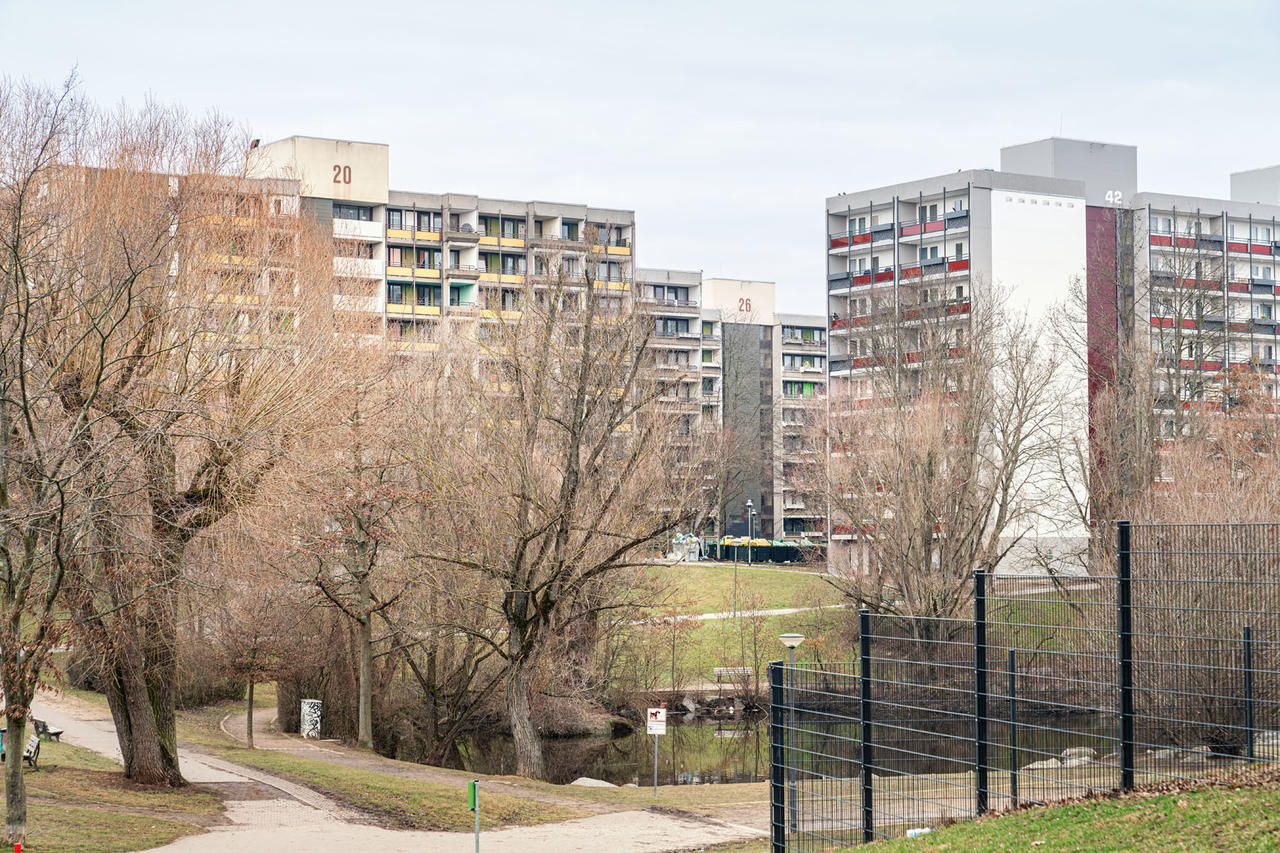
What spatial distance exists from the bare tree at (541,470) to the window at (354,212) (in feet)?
189

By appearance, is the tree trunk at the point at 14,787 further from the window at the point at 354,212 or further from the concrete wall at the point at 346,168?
the window at the point at 354,212

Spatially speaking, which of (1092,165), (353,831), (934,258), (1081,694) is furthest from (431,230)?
A: (1081,694)

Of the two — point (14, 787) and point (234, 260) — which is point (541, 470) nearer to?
point (234, 260)

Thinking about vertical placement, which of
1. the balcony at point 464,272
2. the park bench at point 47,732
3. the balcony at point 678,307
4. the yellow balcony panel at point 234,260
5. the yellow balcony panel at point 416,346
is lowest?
the park bench at point 47,732

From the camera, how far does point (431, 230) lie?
94125 millimetres

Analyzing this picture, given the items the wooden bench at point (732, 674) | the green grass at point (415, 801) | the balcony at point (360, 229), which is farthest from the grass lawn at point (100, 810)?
the balcony at point (360, 229)

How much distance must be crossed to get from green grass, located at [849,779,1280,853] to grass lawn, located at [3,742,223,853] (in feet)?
43.1

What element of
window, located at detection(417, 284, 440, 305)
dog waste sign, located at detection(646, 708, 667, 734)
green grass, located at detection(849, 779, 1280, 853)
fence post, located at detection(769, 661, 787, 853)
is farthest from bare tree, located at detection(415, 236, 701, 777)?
window, located at detection(417, 284, 440, 305)

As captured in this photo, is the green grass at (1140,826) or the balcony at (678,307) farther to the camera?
the balcony at (678,307)

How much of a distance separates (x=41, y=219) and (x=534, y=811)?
14.6 metres

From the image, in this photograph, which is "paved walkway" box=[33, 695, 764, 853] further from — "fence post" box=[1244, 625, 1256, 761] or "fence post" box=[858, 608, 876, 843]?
"fence post" box=[1244, 625, 1256, 761]

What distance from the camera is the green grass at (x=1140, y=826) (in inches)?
422

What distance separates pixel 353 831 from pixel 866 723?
12150 mm

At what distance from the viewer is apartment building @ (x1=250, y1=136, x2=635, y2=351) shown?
86562mm
